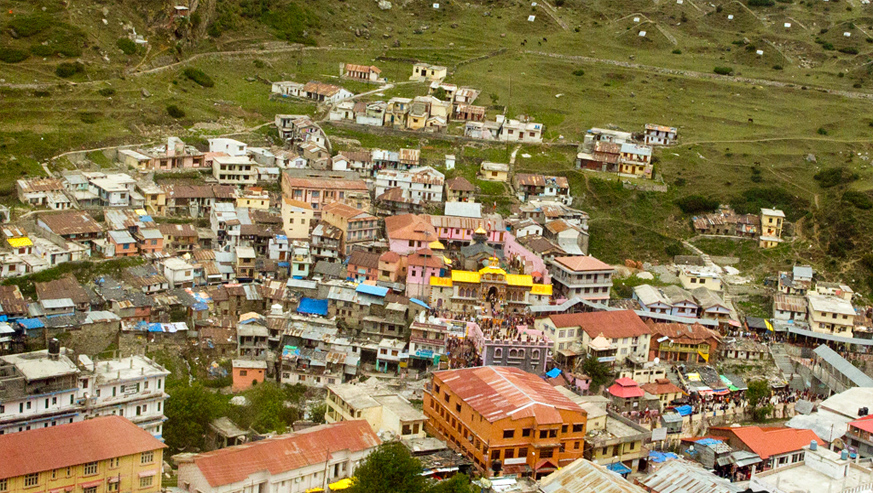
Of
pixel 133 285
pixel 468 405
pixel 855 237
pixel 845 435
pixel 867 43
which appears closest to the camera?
pixel 468 405

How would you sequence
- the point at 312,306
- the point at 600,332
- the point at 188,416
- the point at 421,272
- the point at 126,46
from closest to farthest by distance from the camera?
the point at 188,416, the point at 600,332, the point at 312,306, the point at 421,272, the point at 126,46

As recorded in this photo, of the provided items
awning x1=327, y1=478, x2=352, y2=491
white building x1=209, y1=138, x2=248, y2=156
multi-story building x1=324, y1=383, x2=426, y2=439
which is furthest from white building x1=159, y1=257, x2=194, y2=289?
awning x1=327, y1=478, x2=352, y2=491

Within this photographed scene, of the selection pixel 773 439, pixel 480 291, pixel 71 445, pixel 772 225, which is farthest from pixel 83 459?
pixel 772 225

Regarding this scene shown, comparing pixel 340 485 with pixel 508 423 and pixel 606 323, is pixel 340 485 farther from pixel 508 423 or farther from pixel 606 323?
pixel 606 323

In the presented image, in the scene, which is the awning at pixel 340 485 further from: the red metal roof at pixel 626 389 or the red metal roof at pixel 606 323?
the red metal roof at pixel 606 323

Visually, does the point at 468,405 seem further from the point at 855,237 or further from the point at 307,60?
the point at 307,60

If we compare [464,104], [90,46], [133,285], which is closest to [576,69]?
[464,104]

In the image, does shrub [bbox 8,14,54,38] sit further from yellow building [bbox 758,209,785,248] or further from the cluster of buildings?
yellow building [bbox 758,209,785,248]
